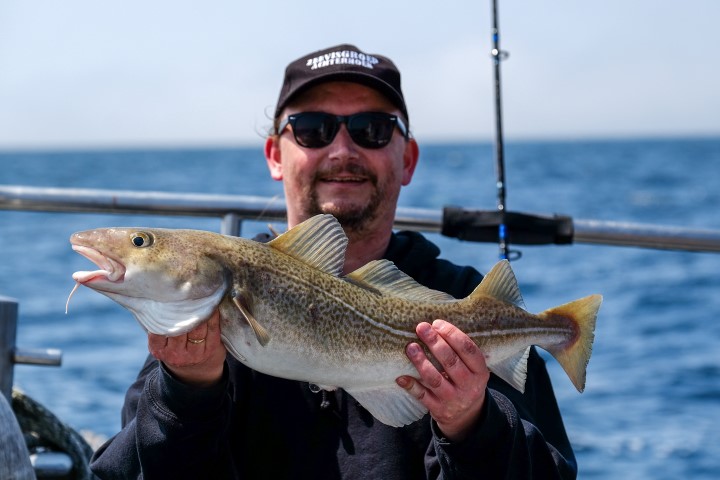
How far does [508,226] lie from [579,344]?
57.7 inches

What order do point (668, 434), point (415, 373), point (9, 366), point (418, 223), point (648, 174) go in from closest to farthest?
1. point (415, 373)
2. point (9, 366)
3. point (418, 223)
4. point (668, 434)
5. point (648, 174)

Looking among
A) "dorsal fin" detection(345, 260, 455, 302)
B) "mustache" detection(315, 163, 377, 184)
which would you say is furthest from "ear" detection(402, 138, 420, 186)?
"dorsal fin" detection(345, 260, 455, 302)

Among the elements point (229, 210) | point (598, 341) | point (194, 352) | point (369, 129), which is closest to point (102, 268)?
point (194, 352)

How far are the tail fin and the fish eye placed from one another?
1.29m

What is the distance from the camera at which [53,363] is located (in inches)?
147

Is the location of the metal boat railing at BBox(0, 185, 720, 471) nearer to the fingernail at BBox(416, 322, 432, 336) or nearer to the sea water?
the sea water

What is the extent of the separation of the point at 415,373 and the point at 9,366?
5.99 feet

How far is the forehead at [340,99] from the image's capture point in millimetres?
3627

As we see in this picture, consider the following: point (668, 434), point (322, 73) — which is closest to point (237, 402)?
point (322, 73)

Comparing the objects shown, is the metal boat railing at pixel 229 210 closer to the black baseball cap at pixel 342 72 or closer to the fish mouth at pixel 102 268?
the black baseball cap at pixel 342 72

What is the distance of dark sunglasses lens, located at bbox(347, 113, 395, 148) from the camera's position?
3506 mm

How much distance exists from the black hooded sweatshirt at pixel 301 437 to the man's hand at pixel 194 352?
0.05 m

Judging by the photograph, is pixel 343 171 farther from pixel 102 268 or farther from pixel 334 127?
pixel 102 268

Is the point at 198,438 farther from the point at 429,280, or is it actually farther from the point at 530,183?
the point at 530,183
